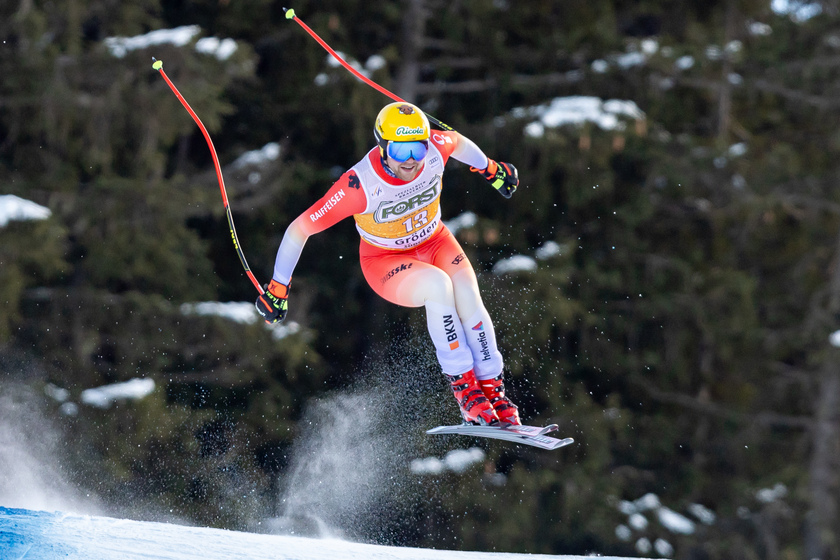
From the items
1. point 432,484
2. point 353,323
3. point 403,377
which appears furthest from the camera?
point 353,323

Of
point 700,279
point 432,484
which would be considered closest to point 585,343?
point 700,279

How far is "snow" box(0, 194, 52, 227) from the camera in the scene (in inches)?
428

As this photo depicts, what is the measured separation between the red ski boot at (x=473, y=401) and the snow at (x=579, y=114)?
253 inches

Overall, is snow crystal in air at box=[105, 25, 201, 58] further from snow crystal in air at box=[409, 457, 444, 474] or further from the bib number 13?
the bib number 13

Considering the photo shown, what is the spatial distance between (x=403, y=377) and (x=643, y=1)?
25.2 feet

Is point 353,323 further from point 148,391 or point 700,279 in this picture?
point 700,279

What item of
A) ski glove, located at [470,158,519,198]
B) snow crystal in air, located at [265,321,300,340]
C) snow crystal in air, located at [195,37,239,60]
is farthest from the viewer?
snow crystal in air, located at [265,321,300,340]

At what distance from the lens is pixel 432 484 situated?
1278 centimetres

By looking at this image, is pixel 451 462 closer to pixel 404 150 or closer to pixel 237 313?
pixel 237 313

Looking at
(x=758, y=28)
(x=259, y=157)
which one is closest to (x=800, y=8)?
(x=758, y=28)

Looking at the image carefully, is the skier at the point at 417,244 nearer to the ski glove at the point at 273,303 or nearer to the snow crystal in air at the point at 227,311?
the ski glove at the point at 273,303

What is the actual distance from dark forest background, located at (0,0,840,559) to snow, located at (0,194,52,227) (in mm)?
129

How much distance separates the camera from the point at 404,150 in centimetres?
588

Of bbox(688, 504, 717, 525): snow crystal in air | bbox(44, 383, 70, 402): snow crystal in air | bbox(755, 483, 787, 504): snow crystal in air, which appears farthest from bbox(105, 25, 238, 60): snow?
bbox(755, 483, 787, 504): snow crystal in air
